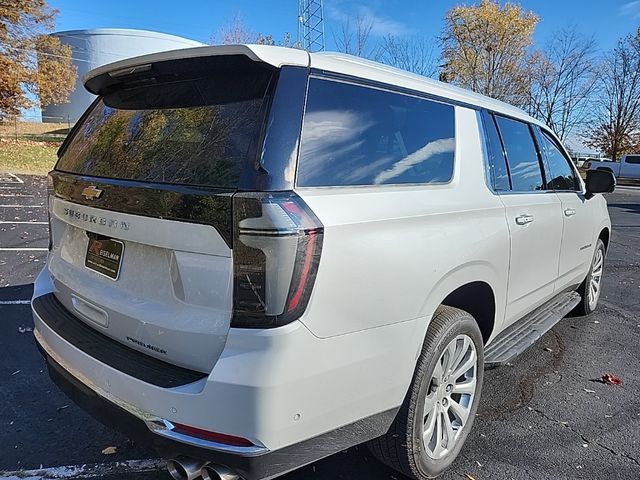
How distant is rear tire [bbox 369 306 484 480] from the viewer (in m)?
2.15

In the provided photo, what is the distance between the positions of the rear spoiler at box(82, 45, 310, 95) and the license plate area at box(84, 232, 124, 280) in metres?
0.77

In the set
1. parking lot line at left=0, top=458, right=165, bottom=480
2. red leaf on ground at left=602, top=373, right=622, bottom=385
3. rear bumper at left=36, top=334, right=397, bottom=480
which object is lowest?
parking lot line at left=0, top=458, right=165, bottom=480

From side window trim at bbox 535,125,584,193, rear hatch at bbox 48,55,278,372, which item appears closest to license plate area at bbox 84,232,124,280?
rear hatch at bbox 48,55,278,372

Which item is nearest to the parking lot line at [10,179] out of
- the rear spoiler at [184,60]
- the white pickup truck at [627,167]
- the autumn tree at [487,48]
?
the rear spoiler at [184,60]

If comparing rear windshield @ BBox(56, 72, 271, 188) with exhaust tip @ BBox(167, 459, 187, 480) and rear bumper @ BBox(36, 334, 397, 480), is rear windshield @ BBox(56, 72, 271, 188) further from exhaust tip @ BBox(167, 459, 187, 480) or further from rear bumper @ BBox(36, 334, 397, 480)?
exhaust tip @ BBox(167, 459, 187, 480)

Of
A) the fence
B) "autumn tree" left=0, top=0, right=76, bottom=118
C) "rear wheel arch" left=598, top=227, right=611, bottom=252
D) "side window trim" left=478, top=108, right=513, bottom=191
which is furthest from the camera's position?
the fence

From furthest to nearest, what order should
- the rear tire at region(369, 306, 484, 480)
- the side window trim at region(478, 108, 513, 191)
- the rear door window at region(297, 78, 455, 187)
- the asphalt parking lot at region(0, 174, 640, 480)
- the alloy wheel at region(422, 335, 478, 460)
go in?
the side window trim at region(478, 108, 513, 191)
the asphalt parking lot at region(0, 174, 640, 480)
the alloy wheel at region(422, 335, 478, 460)
the rear tire at region(369, 306, 484, 480)
the rear door window at region(297, 78, 455, 187)

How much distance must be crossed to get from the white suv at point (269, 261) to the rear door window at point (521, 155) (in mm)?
566

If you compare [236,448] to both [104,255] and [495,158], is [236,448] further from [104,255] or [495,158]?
[495,158]

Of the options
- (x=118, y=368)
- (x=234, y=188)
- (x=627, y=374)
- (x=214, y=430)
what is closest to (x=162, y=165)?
(x=234, y=188)

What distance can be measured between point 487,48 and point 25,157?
1088 inches

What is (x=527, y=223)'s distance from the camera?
3.04 meters

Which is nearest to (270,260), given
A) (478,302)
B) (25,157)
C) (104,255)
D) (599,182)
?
(104,255)

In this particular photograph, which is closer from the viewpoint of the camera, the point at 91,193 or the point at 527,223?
the point at 91,193
